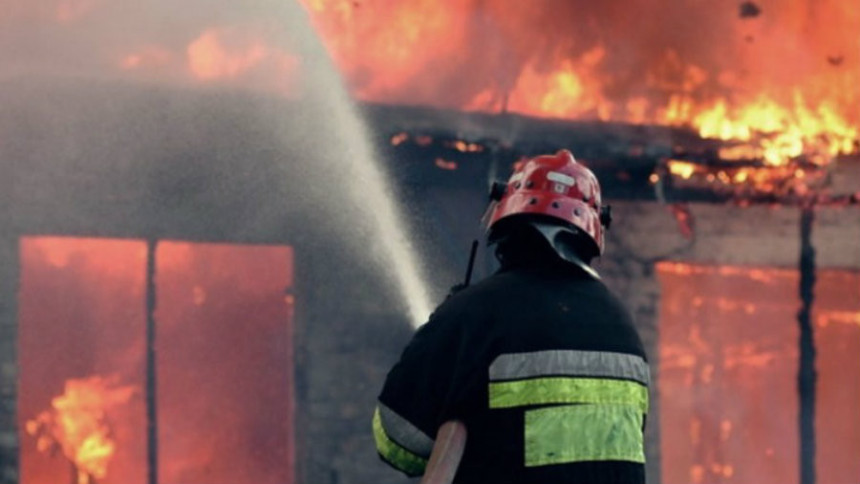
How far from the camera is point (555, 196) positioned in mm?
3486

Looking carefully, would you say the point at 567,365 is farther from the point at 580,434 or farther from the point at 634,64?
the point at 634,64

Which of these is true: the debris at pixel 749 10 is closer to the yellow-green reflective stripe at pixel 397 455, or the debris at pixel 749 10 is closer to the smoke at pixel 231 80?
the smoke at pixel 231 80

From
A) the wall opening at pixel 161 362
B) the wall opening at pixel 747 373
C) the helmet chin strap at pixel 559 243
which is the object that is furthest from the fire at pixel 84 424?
the helmet chin strap at pixel 559 243

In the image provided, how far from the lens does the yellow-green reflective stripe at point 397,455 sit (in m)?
3.27

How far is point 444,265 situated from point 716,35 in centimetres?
319

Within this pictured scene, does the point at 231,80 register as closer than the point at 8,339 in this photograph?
No

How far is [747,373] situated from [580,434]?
20.4ft

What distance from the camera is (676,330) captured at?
9000 mm

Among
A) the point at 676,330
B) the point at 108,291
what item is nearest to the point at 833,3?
the point at 676,330

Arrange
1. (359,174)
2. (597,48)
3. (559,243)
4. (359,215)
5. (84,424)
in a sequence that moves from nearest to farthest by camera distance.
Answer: (559,243)
(84,424)
(359,174)
(359,215)
(597,48)

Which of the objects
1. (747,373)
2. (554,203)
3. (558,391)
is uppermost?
(747,373)

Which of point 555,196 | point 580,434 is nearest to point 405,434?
point 580,434

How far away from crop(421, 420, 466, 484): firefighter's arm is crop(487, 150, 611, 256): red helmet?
619mm

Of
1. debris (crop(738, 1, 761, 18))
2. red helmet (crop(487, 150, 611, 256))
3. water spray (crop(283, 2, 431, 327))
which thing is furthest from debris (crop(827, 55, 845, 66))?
red helmet (crop(487, 150, 611, 256))
